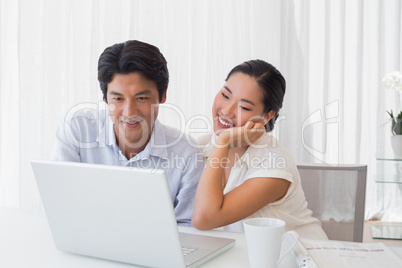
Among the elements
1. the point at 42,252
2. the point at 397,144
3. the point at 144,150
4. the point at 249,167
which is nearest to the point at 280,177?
the point at 249,167

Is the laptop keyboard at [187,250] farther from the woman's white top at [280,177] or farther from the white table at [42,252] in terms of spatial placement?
the woman's white top at [280,177]

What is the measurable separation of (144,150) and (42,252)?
29.4 inches

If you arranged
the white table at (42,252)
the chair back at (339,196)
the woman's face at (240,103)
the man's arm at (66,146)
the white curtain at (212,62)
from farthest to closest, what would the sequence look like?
1. the white curtain at (212,62)
2. the man's arm at (66,146)
3. the woman's face at (240,103)
4. the chair back at (339,196)
5. the white table at (42,252)

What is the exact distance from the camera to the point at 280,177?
1396 mm

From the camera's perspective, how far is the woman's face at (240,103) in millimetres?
1523

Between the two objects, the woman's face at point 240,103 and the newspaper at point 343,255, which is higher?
the woman's face at point 240,103

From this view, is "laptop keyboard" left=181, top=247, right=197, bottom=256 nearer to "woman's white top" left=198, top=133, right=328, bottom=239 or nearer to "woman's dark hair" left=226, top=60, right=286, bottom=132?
"woman's white top" left=198, top=133, right=328, bottom=239

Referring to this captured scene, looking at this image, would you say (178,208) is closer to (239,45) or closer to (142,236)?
(142,236)

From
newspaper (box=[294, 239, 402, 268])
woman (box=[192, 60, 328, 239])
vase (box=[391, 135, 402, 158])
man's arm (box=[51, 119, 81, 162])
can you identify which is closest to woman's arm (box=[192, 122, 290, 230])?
woman (box=[192, 60, 328, 239])

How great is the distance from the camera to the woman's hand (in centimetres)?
144

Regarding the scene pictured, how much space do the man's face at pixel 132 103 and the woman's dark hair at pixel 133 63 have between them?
0.02m

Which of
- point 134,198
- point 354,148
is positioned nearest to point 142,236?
point 134,198

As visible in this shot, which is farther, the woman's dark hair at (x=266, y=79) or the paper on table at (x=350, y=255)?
the woman's dark hair at (x=266, y=79)

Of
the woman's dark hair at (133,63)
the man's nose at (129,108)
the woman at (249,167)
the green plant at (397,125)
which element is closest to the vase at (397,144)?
the green plant at (397,125)
